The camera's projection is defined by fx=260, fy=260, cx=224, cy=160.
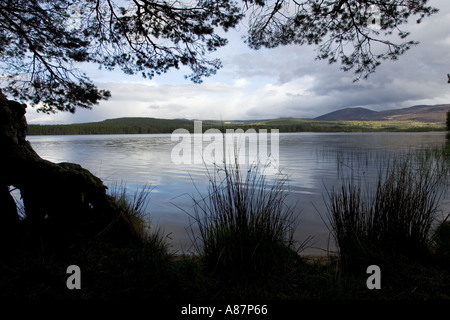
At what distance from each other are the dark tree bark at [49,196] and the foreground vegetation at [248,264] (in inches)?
3.8

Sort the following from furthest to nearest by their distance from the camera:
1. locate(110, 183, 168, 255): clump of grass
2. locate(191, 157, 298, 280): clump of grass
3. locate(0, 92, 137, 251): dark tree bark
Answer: locate(110, 183, 168, 255): clump of grass → locate(0, 92, 137, 251): dark tree bark → locate(191, 157, 298, 280): clump of grass

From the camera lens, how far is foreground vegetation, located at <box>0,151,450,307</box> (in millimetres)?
1854

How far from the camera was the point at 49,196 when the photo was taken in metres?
2.51

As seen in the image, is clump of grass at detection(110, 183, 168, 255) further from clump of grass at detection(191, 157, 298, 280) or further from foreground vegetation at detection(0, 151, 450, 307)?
clump of grass at detection(191, 157, 298, 280)

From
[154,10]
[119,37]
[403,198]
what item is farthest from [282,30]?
[403,198]

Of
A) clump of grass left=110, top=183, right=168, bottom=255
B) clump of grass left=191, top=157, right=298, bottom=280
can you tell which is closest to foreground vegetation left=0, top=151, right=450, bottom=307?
clump of grass left=191, top=157, right=298, bottom=280

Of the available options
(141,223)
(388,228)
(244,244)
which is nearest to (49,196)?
(141,223)

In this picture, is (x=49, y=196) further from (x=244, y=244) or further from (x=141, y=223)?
(x=244, y=244)

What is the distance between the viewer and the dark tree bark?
2.33 metres

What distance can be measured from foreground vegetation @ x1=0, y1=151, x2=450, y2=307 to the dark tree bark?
0.10 meters

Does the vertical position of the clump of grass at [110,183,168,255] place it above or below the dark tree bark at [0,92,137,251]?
below

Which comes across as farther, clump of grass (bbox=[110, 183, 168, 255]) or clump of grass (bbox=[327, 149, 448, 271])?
clump of grass (bbox=[110, 183, 168, 255])

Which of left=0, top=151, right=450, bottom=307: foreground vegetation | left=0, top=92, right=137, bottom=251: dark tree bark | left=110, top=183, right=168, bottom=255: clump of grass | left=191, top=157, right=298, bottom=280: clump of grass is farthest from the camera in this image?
left=110, top=183, right=168, bottom=255: clump of grass
